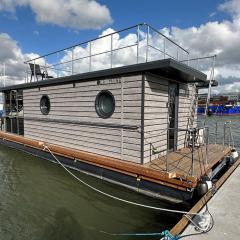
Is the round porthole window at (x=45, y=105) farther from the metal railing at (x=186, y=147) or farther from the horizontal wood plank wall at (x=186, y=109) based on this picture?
the horizontal wood plank wall at (x=186, y=109)

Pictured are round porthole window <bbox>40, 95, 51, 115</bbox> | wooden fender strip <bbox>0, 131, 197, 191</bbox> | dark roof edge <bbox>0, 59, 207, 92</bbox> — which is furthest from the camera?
round porthole window <bbox>40, 95, 51, 115</bbox>

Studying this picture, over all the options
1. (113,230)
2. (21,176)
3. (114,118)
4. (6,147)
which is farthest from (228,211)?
(6,147)

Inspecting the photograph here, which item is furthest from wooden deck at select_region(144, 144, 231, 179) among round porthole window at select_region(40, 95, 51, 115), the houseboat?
round porthole window at select_region(40, 95, 51, 115)

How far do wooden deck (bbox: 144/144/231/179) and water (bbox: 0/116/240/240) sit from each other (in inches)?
33.5

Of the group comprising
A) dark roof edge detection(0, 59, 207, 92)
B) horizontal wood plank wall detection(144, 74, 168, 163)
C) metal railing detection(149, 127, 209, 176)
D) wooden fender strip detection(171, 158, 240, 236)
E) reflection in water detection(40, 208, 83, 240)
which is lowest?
reflection in water detection(40, 208, 83, 240)

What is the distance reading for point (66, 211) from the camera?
20.1 feet

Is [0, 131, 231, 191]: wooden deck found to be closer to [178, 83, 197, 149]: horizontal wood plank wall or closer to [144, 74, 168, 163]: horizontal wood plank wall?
[144, 74, 168, 163]: horizontal wood plank wall

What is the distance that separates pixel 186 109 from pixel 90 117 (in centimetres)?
343

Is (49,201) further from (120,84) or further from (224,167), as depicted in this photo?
(224,167)

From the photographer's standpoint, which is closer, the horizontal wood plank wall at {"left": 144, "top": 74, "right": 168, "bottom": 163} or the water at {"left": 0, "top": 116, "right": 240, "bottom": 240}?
the water at {"left": 0, "top": 116, "right": 240, "bottom": 240}

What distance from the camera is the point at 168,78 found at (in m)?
7.92

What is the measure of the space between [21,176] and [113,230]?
4634mm

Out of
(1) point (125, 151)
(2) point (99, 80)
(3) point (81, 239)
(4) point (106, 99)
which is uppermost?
(2) point (99, 80)

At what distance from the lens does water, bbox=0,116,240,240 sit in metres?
5.29
